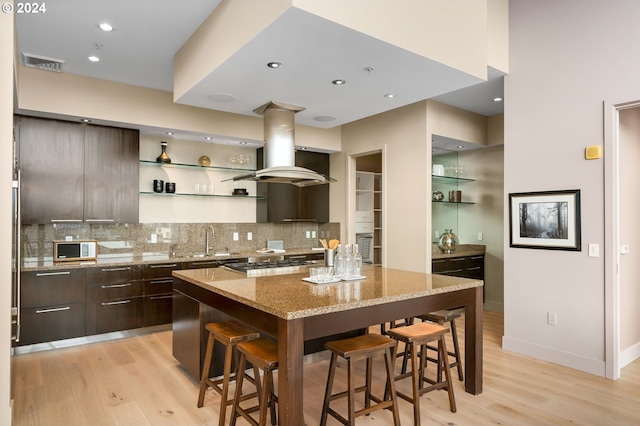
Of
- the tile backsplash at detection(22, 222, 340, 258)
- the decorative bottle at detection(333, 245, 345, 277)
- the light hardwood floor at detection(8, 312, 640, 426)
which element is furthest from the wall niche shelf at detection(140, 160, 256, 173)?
the decorative bottle at detection(333, 245, 345, 277)

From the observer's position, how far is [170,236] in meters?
5.44

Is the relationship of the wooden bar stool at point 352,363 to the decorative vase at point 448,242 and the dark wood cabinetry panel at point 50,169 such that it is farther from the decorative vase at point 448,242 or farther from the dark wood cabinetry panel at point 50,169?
the decorative vase at point 448,242

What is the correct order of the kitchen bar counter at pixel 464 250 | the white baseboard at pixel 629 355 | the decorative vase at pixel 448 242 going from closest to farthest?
1. the white baseboard at pixel 629 355
2. the kitchen bar counter at pixel 464 250
3. the decorative vase at pixel 448 242

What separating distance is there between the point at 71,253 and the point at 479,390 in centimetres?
420

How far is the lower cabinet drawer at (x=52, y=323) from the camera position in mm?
4055

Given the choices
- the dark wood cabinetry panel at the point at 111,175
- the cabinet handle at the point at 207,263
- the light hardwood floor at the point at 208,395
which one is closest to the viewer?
the light hardwood floor at the point at 208,395

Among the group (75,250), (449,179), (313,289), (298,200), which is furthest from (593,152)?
(75,250)

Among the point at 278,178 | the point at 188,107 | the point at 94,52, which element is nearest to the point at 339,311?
the point at 278,178

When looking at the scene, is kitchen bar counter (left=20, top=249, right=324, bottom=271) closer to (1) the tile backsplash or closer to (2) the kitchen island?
(1) the tile backsplash

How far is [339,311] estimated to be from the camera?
236 centimetres

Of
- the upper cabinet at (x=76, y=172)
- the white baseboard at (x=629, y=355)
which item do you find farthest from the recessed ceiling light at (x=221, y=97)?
the white baseboard at (x=629, y=355)

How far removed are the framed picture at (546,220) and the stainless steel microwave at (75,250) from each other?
4.47 m

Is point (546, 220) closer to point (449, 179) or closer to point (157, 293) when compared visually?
point (449, 179)

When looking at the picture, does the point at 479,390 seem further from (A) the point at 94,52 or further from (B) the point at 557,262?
(A) the point at 94,52
